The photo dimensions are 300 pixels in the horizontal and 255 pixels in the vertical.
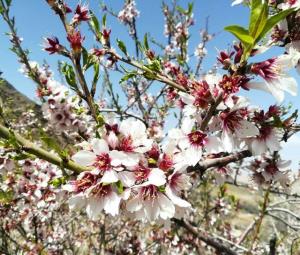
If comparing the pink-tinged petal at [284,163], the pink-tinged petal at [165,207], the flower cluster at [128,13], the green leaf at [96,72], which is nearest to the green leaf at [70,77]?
the green leaf at [96,72]

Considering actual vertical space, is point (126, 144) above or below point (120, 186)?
above

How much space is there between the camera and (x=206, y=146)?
199 cm

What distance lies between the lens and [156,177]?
1.81 metres

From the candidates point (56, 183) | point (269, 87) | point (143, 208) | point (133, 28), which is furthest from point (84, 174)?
point (133, 28)

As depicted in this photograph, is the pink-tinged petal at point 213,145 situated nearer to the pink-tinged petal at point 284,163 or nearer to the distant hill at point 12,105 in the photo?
the pink-tinged petal at point 284,163

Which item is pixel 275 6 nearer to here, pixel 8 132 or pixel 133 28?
pixel 8 132

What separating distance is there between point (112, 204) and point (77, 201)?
0.24m

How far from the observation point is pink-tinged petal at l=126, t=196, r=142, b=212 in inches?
73.6

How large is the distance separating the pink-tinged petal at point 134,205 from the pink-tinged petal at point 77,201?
254 mm

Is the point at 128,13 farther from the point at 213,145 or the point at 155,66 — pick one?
the point at 213,145

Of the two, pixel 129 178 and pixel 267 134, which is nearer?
pixel 129 178

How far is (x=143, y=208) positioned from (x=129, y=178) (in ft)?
0.81

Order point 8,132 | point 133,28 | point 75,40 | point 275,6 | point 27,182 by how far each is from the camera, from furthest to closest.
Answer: point 133,28 < point 27,182 < point 275,6 < point 75,40 < point 8,132

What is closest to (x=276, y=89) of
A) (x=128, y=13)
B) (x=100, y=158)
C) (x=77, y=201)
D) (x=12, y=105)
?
(x=100, y=158)
